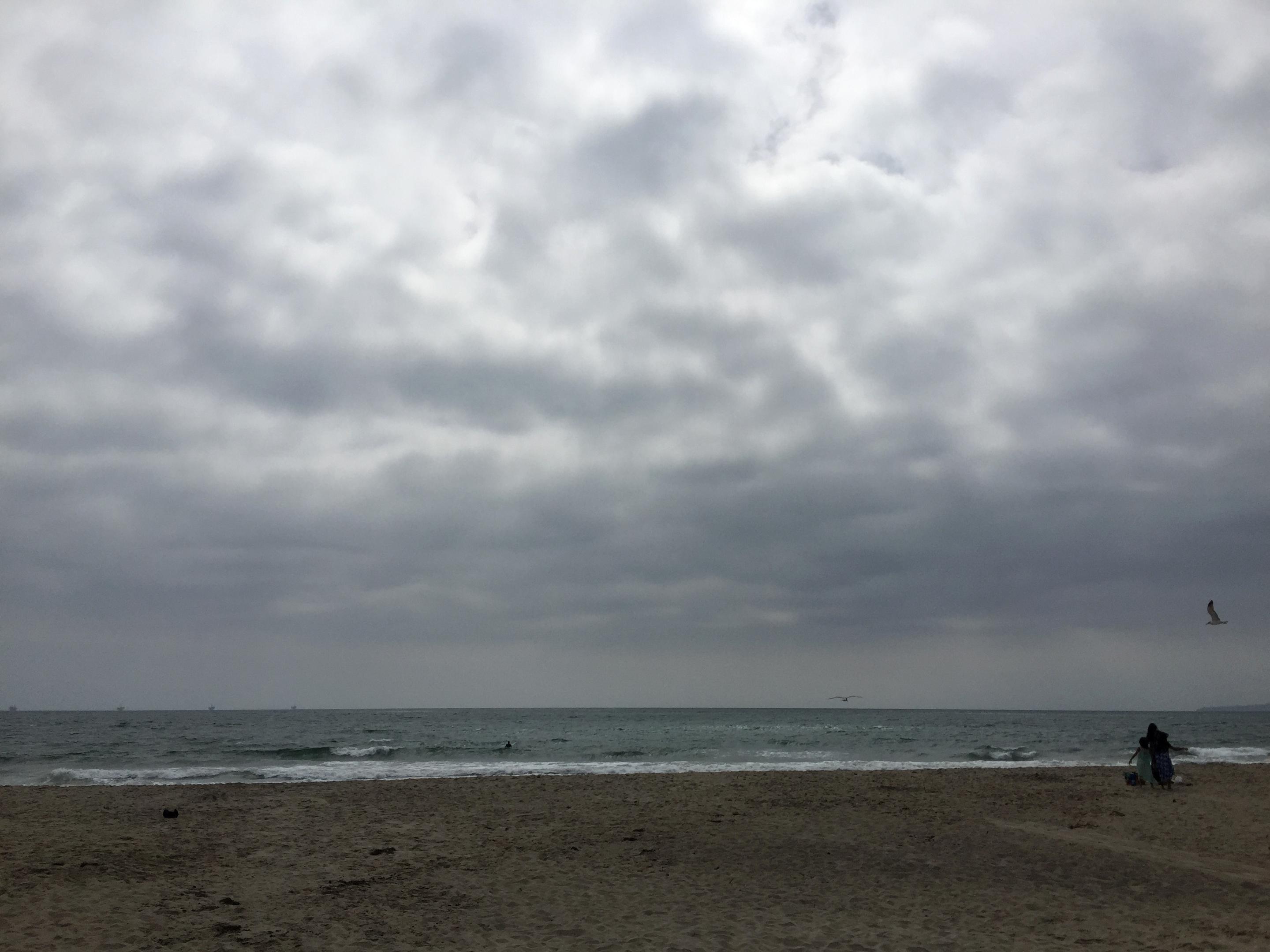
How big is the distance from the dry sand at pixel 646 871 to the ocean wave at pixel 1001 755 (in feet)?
63.3

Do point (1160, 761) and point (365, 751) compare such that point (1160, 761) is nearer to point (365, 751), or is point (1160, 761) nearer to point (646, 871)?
point (646, 871)

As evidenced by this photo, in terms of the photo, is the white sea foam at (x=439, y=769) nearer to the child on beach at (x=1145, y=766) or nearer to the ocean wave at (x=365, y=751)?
the ocean wave at (x=365, y=751)

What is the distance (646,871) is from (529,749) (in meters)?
36.8

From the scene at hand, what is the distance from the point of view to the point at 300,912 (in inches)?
422

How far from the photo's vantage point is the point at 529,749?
4794 centimetres

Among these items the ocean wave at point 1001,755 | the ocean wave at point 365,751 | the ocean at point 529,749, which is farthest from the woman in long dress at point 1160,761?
the ocean wave at point 365,751

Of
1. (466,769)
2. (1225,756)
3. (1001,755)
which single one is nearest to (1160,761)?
(1001,755)

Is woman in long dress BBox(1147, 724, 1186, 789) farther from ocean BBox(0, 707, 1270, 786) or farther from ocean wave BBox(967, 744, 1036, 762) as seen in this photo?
ocean wave BBox(967, 744, 1036, 762)

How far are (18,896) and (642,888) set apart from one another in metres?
8.35

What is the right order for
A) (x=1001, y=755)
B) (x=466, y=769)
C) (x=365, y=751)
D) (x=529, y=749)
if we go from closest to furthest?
(x=466, y=769) → (x=1001, y=755) → (x=365, y=751) → (x=529, y=749)

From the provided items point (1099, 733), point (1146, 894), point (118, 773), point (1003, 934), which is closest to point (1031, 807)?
point (1146, 894)

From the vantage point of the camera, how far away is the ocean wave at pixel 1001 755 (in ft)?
130

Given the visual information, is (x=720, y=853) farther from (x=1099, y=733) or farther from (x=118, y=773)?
(x=1099, y=733)

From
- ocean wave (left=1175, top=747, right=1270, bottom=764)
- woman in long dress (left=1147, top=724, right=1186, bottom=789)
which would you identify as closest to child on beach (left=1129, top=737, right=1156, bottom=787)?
woman in long dress (left=1147, top=724, right=1186, bottom=789)
